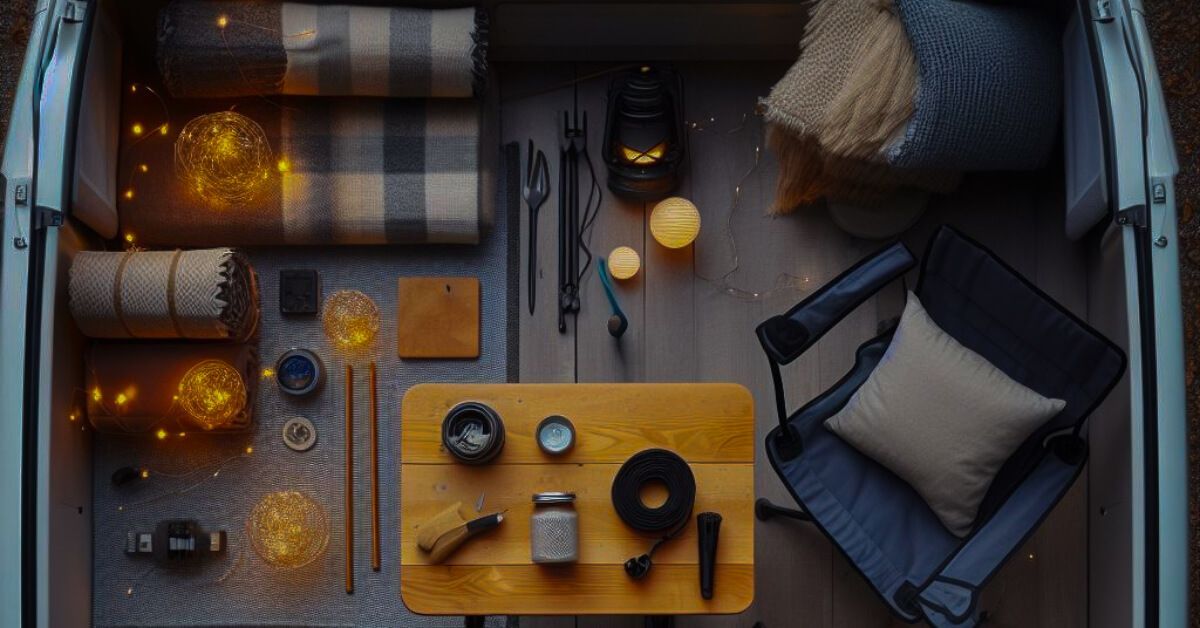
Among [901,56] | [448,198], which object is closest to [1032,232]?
[901,56]

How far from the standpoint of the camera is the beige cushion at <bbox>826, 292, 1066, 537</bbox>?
2.13 meters

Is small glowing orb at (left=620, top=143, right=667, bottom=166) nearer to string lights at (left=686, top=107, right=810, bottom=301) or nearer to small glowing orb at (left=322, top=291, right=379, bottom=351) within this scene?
string lights at (left=686, top=107, right=810, bottom=301)

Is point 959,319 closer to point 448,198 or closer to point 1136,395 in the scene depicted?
point 1136,395

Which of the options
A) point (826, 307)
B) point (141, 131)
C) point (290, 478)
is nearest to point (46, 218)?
point (141, 131)

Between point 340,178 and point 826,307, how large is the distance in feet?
4.09

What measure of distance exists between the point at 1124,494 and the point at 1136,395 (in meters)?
0.45

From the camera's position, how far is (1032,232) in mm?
2641

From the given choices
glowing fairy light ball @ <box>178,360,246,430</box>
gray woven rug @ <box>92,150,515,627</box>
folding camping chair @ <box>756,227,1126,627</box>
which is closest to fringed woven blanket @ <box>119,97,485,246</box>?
gray woven rug @ <box>92,150,515,627</box>

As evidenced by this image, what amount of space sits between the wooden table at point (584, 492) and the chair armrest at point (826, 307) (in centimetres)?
14

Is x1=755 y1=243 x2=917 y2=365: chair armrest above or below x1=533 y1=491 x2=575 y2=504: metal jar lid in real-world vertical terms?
above

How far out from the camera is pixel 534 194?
2.67m

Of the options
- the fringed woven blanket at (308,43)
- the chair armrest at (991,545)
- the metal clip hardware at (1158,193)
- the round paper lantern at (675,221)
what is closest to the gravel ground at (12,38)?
the fringed woven blanket at (308,43)

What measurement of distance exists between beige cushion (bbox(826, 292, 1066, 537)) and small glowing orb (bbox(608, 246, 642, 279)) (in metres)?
0.66

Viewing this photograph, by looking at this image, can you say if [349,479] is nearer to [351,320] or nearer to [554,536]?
[351,320]
